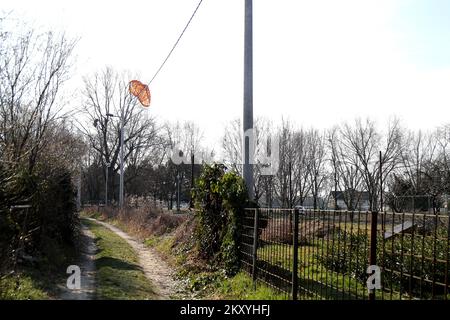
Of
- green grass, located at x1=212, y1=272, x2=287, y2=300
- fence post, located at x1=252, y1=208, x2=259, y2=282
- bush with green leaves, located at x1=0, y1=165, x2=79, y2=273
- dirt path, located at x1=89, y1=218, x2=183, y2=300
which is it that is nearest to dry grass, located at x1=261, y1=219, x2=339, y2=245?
fence post, located at x1=252, y1=208, x2=259, y2=282

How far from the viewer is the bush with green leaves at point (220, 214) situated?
1038 centimetres

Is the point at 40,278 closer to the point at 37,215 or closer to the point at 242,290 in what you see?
the point at 37,215

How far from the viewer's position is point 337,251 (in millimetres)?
7867

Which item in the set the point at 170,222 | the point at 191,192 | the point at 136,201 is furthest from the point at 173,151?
the point at 191,192

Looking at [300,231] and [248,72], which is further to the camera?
[248,72]

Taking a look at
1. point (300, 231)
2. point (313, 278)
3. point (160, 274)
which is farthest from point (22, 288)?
point (160, 274)

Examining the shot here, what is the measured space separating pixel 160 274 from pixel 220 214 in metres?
2.48

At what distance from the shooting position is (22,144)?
39.5ft

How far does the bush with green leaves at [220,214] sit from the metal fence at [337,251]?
1.69 feet

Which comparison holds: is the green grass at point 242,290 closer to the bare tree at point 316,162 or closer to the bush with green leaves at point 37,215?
the bush with green leaves at point 37,215

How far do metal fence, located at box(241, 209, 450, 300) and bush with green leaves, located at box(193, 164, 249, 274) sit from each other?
514 millimetres

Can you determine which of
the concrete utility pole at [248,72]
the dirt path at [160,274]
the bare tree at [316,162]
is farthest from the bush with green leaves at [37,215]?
the bare tree at [316,162]
